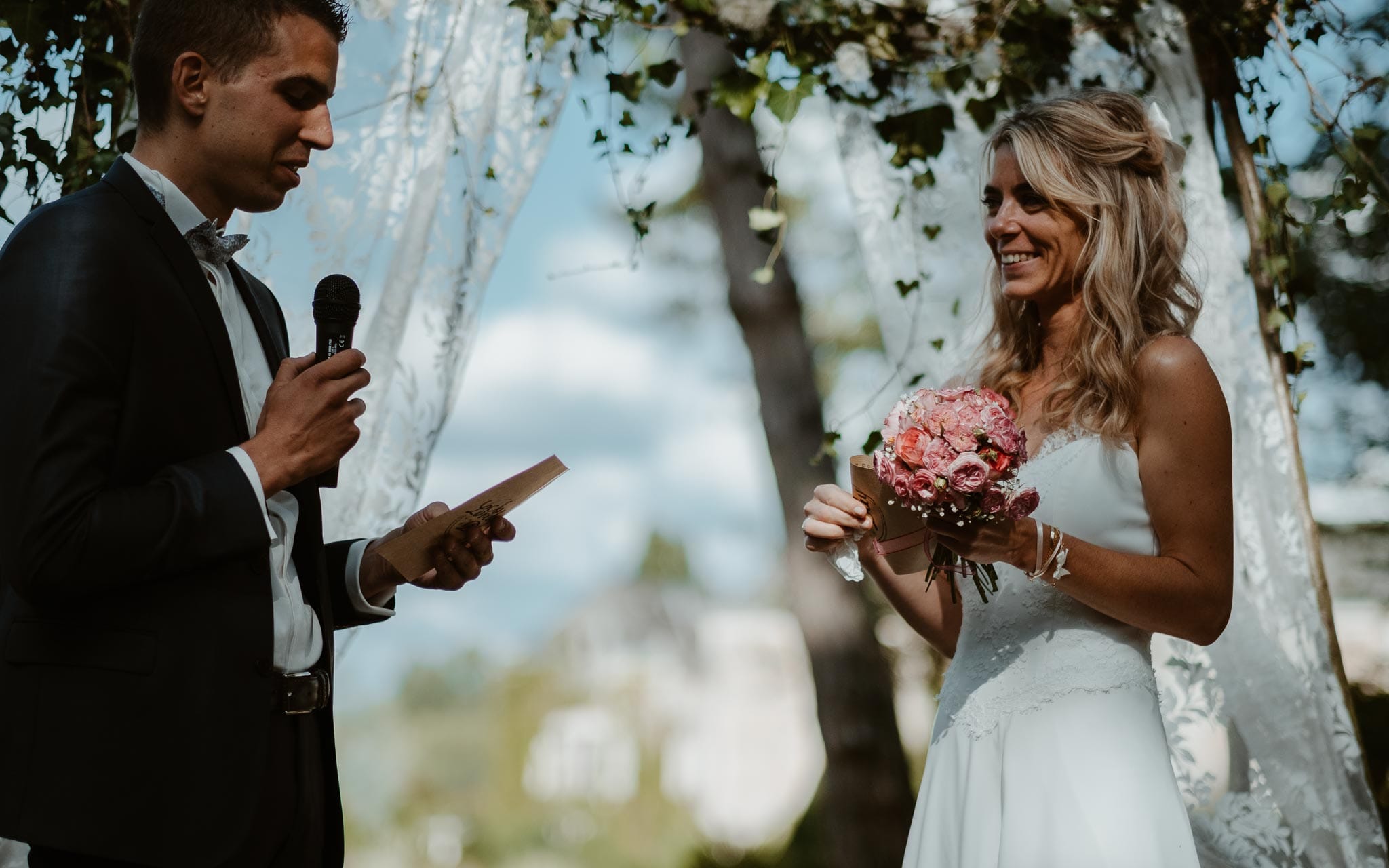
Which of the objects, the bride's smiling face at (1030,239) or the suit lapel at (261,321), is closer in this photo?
the suit lapel at (261,321)

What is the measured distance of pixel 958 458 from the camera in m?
1.73

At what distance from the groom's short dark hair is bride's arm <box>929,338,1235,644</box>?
1319 millimetres

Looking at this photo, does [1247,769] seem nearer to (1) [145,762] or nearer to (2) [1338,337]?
(1) [145,762]

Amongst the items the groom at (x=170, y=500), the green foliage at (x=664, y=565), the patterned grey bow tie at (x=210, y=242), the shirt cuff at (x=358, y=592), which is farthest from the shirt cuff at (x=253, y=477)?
the green foliage at (x=664, y=565)

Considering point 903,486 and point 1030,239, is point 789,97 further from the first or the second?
point 903,486

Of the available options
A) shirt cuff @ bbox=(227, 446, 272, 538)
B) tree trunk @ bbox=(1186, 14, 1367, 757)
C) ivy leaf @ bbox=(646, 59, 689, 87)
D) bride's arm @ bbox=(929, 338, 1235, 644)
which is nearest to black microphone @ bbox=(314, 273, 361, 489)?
shirt cuff @ bbox=(227, 446, 272, 538)

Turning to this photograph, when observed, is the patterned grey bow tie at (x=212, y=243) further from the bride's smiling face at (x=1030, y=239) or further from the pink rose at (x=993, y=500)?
the bride's smiling face at (x=1030, y=239)

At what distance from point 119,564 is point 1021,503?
1219 millimetres

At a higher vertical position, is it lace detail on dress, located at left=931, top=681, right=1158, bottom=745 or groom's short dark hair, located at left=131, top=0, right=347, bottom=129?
groom's short dark hair, located at left=131, top=0, right=347, bottom=129

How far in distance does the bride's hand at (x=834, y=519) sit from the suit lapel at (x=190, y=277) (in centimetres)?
90

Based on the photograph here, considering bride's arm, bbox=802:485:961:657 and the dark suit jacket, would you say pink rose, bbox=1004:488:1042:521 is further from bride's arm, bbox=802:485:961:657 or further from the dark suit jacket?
the dark suit jacket

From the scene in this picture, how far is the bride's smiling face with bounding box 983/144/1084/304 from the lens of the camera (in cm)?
217

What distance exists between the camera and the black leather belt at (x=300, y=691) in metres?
1.55

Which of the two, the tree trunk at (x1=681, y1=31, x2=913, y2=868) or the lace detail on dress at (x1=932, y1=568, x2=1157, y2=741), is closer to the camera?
the lace detail on dress at (x1=932, y1=568, x2=1157, y2=741)
